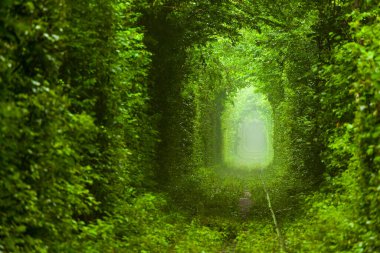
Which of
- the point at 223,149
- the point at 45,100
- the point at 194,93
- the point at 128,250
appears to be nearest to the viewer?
→ the point at 45,100

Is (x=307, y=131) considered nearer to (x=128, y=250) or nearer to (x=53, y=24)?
(x=128, y=250)

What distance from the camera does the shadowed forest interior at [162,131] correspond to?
6.22 metres

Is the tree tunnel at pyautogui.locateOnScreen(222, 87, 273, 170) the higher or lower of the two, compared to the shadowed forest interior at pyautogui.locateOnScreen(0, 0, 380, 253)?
higher

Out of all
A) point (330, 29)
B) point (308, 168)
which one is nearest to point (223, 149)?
point (308, 168)

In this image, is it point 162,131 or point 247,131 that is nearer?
→ point 162,131

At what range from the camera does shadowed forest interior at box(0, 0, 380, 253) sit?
6.22 m

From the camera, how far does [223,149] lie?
1912 inches

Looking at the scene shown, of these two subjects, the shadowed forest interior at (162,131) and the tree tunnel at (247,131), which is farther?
the tree tunnel at (247,131)

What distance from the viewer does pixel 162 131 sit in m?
19.8

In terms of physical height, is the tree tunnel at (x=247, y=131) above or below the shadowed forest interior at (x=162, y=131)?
above

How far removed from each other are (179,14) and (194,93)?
8958 millimetres

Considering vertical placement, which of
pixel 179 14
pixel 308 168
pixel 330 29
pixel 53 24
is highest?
A: pixel 179 14

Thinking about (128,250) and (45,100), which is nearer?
(45,100)

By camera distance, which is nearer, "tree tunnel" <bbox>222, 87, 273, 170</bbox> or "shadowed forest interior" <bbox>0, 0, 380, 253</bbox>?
"shadowed forest interior" <bbox>0, 0, 380, 253</bbox>
